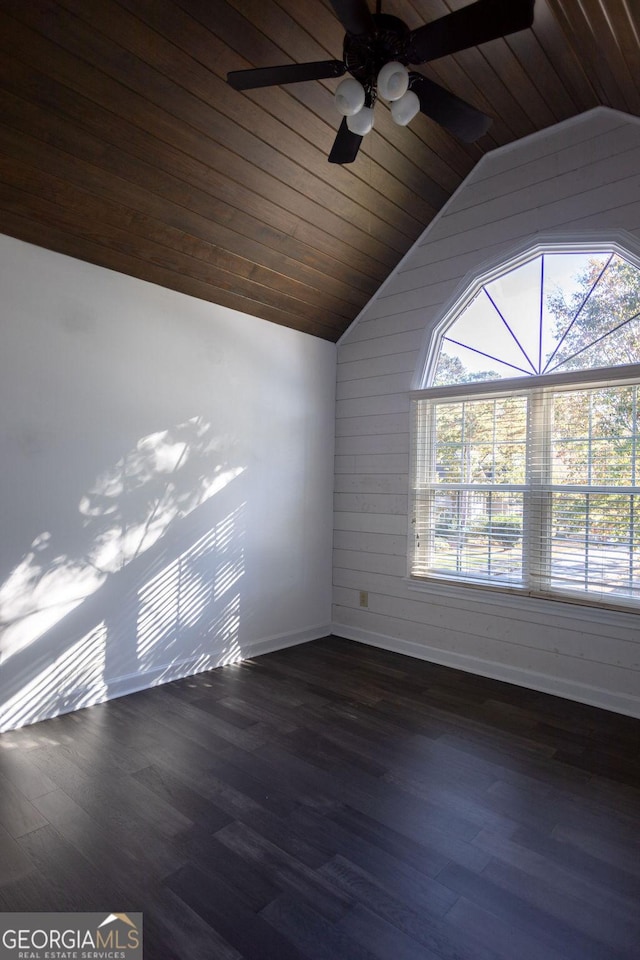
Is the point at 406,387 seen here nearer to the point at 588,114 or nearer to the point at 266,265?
the point at 266,265

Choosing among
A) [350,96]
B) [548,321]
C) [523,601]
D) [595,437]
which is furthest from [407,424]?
[350,96]

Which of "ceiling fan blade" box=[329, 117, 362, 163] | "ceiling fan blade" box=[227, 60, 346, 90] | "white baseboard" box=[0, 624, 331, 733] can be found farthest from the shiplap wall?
"ceiling fan blade" box=[227, 60, 346, 90]

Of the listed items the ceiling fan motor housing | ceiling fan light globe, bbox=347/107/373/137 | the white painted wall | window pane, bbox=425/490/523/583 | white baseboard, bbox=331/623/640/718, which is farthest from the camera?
window pane, bbox=425/490/523/583

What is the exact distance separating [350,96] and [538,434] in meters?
2.42

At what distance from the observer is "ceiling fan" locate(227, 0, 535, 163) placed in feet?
6.09

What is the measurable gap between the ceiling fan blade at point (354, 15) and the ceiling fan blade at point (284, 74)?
136 millimetres

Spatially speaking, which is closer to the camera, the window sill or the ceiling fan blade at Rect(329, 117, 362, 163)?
the ceiling fan blade at Rect(329, 117, 362, 163)

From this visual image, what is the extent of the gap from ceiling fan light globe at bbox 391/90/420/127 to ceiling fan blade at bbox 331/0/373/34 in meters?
0.25

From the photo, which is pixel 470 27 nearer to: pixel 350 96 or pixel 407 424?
pixel 350 96

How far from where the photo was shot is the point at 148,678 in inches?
139

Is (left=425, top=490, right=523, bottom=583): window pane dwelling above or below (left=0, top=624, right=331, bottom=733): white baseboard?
above

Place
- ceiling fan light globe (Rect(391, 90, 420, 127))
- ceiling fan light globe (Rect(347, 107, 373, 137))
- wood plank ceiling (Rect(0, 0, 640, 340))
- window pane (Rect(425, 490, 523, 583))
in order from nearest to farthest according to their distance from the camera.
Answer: ceiling fan light globe (Rect(391, 90, 420, 127)) < ceiling fan light globe (Rect(347, 107, 373, 137)) < wood plank ceiling (Rect(0, 0, 640, 340)) < window pane (Rect(425, 490, 523, 583))

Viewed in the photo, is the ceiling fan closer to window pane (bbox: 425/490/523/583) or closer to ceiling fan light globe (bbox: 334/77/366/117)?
ceiling fan light globe (bbox: 334/77/366/117)

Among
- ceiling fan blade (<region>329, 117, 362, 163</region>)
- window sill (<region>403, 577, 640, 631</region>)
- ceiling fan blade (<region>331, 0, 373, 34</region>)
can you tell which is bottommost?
window sill (<region>403, 577, 640, 631</region>)
